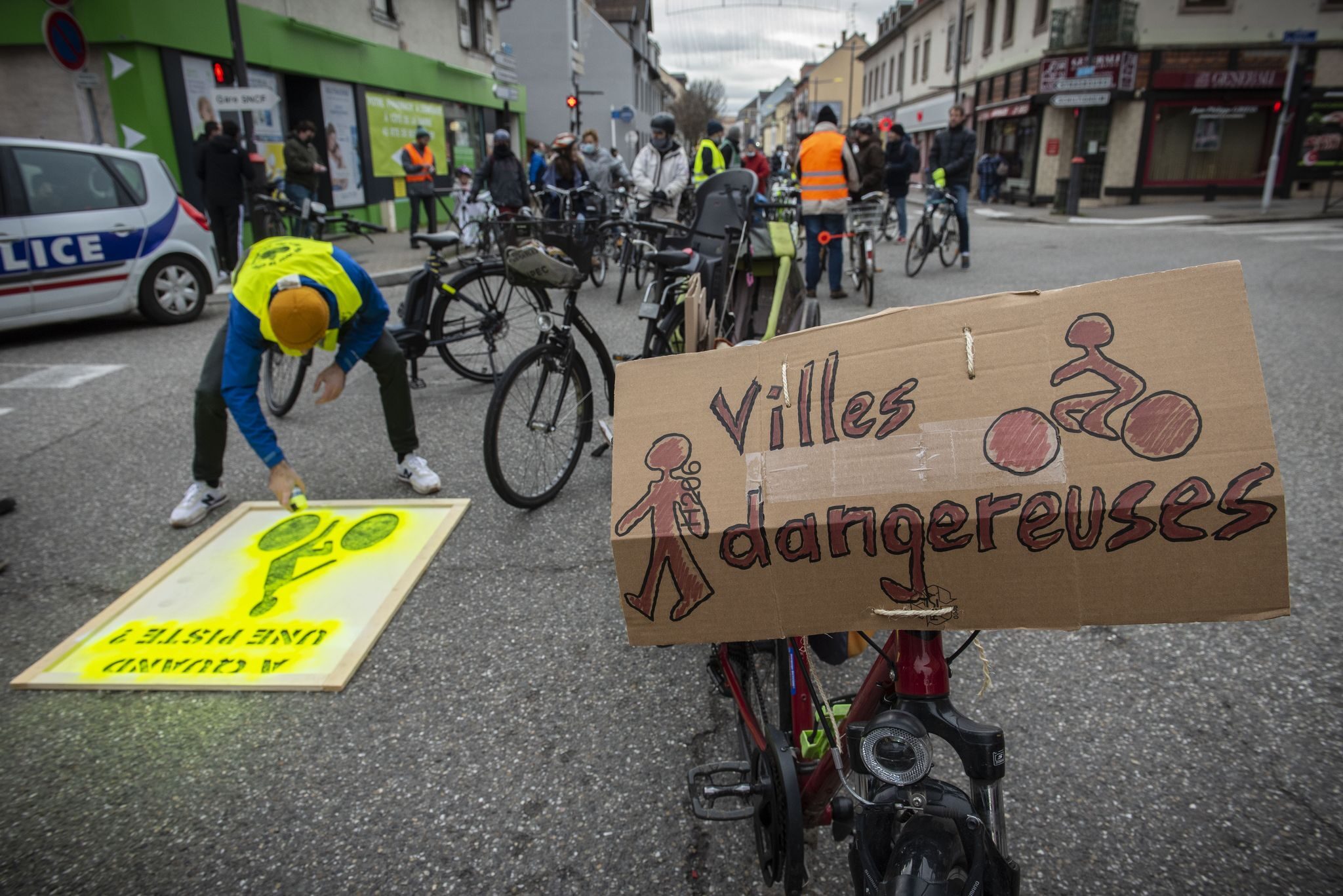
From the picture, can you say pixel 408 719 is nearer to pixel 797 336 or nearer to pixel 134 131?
pixel 797 336

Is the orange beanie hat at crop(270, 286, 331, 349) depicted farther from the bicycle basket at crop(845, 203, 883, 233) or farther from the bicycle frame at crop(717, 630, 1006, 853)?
the bicycle basket at crop(845, 203, 883, 233)

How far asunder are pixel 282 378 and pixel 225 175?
7.13m

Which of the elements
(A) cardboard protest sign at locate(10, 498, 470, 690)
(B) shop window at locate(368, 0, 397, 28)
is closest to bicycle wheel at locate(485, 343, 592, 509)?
(A) cardboard protest sign at locate(10, 498, 470, 690)

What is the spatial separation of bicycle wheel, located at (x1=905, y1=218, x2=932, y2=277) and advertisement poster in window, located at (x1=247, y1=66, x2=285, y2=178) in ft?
34.5

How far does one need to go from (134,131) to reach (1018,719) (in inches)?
544

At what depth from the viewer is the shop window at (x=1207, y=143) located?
24984 millimetres

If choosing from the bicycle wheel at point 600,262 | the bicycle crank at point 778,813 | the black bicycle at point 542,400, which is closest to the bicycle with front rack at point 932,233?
the bicycle wheel at point 600,262

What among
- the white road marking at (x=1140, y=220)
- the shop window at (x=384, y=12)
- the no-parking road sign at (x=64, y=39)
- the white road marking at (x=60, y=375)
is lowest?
the white road marking at (x=60, y=375)

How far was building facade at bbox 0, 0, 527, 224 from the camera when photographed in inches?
462

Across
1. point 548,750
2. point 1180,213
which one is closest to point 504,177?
point 548,750

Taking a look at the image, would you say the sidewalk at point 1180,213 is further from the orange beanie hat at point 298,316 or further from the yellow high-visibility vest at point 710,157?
the orange beanie hat at point 298,316

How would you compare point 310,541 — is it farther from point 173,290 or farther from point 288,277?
point 173,290

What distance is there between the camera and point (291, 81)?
16078 millimetres

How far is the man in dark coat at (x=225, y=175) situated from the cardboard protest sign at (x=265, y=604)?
Result: 8777mm
